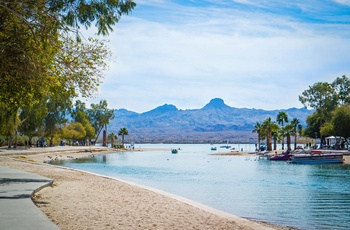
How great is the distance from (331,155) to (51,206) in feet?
198

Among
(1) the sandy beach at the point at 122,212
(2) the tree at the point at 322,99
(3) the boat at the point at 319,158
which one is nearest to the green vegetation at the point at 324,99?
(2) the tree at the point at 322,99

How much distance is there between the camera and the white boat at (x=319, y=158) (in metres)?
66.8

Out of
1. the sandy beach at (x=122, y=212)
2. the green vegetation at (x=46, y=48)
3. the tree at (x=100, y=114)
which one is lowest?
the sandy beach at (x=122, y=212)

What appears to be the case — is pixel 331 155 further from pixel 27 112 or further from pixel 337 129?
pixel 27 112

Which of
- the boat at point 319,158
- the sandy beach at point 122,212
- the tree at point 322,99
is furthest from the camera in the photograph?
the tree at point 322,99

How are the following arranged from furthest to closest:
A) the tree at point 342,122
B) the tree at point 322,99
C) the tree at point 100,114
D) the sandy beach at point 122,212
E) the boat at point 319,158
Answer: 1. the tree at point 100,114
2. the tree at point 322,99
3. the tree at point 342,122
4. the boat at point 319,158
5. the sandy beach at point 122,212

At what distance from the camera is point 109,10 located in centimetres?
1391

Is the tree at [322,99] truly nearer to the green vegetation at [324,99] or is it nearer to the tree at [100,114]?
the green vegetation at [324,99]

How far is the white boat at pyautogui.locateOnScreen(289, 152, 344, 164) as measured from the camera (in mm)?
66750

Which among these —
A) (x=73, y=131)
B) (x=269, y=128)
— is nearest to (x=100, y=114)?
(x=73, y=131)

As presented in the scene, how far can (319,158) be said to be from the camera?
227ft

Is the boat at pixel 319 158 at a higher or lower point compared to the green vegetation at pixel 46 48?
lower

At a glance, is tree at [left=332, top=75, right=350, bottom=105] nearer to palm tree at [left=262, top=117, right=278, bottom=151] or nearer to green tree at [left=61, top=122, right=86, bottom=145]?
palm tree at [left=262, top=117, right=278, bottom=151]

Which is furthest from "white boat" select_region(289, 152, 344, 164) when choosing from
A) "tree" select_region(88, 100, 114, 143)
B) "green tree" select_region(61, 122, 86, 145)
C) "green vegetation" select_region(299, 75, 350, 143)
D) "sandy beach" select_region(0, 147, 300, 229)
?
"tree" select_region(88, 100, 114, 143)
